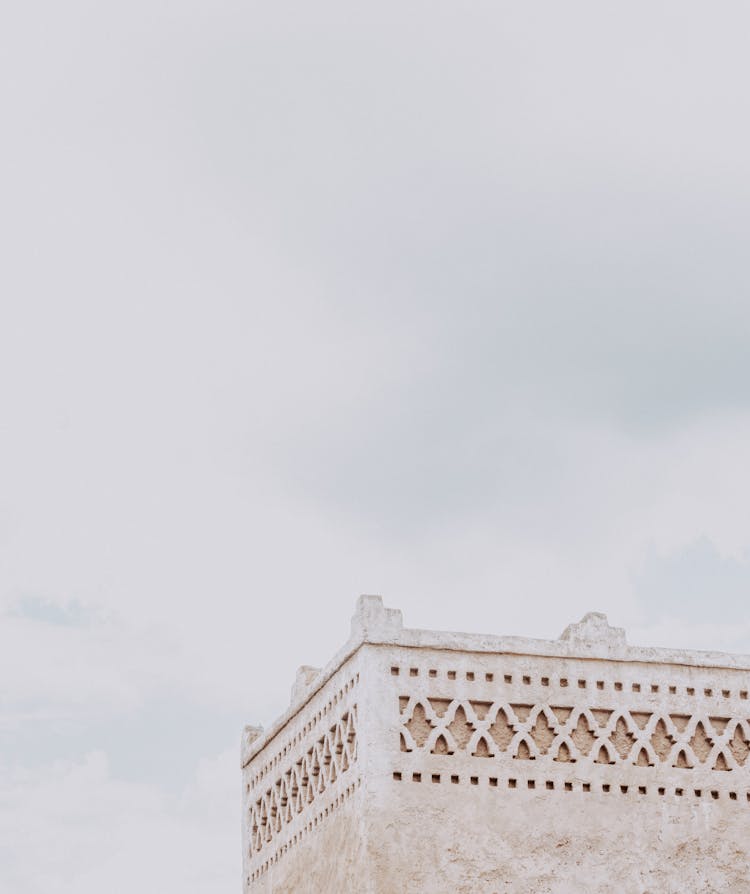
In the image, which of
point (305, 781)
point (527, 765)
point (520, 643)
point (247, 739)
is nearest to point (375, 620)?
point (520, 643)

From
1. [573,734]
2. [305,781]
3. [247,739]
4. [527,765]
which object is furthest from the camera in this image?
[247,739]

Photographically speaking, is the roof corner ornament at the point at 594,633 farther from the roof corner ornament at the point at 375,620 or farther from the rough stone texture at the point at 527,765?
the roof corner ornament at the point at 375,620

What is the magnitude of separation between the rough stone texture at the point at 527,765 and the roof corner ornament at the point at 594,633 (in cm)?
2

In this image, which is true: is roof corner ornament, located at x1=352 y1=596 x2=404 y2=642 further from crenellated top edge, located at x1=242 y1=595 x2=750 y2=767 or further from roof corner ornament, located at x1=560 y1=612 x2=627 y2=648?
roof corner ornament, located at x1=560 y1=612 x2=627 y2=648

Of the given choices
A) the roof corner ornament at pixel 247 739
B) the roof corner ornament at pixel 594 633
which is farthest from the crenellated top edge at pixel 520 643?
the roof corner ornament at pixel 247 739

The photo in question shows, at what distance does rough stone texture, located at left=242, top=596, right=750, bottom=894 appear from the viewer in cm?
2156

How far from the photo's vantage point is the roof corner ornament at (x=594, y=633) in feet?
75.2

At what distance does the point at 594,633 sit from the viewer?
906 inches

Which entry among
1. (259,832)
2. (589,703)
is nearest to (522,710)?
(589,703)

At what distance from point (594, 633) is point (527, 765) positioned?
193 centimetres

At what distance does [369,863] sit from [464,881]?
1157 mm

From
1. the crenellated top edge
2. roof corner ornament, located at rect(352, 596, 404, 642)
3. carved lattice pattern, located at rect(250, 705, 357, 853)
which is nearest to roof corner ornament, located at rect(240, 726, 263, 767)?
carved lattice pattern, located at rect(250, 705, 357, 853)

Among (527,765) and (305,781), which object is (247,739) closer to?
(305,781)

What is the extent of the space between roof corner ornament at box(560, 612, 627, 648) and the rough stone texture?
0.02 m
